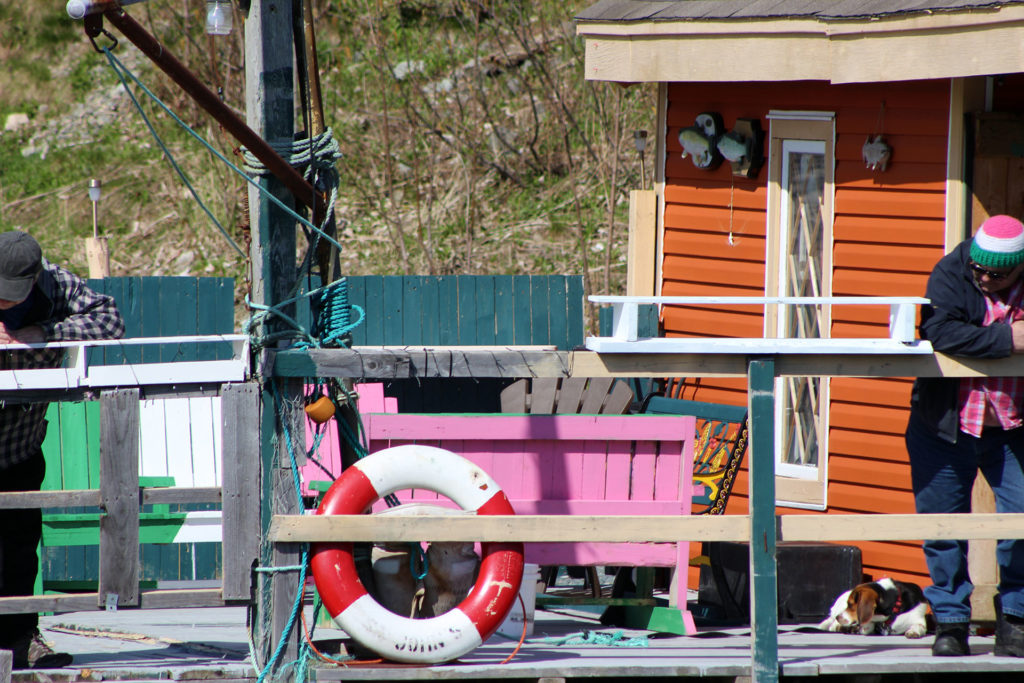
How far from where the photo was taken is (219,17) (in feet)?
15.3

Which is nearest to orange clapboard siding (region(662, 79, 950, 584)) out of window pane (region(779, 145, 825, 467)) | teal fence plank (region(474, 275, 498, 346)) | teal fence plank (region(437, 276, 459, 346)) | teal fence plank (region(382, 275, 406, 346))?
window pane (region(779, 145, 825, 467))

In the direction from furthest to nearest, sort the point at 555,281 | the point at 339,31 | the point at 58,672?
1. the point at 339,31
2. the point at 555,281
3. the point at 58,672

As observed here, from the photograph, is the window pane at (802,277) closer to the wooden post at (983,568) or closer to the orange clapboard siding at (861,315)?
the orange clapboard siding at (861,315)

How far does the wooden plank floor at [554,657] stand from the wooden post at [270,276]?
0.25 meters

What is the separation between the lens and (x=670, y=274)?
8.16m

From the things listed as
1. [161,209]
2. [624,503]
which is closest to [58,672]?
[624,503]

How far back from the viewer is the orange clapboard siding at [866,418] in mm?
6867

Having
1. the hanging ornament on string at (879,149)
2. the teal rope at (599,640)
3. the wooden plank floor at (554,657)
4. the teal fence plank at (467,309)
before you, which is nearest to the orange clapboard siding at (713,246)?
the hanging ornament on string at (879,149)

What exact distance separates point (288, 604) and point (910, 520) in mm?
2237

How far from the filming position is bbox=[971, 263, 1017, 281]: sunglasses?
171 inches

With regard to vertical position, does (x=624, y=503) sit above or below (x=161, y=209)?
below

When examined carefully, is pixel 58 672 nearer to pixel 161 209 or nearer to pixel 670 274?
pixel 670 274

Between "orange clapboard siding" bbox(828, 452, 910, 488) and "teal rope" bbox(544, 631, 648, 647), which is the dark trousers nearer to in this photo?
"teal rope" bbox(544, 631, 648, 647)

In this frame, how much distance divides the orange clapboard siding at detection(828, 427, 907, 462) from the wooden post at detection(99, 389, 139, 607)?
4.44m
